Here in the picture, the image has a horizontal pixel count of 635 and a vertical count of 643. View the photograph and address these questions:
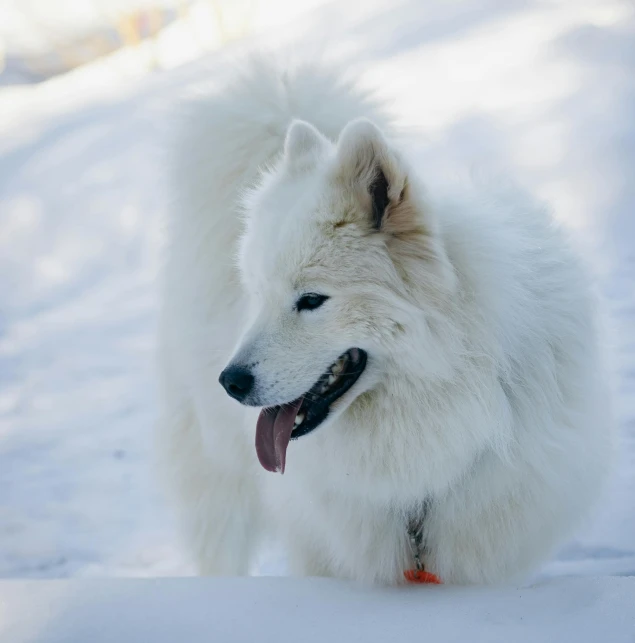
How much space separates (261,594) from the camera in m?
1.83

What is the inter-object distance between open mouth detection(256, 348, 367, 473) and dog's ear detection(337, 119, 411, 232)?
1.21 feet

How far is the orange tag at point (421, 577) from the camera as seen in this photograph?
1.98 metres

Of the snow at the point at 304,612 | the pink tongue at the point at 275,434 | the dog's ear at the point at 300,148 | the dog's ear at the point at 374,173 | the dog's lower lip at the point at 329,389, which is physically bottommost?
the snow at the point at 304,612

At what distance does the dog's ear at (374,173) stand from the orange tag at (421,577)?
1046mm

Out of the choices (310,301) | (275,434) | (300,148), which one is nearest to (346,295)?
(310,301)

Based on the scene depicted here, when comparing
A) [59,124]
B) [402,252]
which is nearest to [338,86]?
[402,252]

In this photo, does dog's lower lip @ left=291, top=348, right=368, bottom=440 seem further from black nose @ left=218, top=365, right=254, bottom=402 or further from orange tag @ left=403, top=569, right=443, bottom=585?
orange tag @ left=403, top=569, right=443, bottom=585

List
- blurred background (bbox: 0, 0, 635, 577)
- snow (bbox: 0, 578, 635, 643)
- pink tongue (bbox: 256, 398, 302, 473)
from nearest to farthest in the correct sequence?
snow (bbox: 0, 578, 635, 643), pink tongue (bbox: 256, 398, 302, 473), blurred background (bbox: 0, 0, 635, 577)

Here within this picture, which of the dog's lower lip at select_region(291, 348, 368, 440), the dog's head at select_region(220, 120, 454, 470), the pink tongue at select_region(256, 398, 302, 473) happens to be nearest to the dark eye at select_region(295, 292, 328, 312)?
the dog's head at select_region(220, 120, 454, 470)

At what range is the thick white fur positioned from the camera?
1.73 metres

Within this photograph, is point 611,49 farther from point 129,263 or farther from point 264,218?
point 264,218

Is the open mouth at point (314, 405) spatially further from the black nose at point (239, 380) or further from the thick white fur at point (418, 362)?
the black nose at point (239, 380)

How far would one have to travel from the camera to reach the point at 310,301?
1768mm

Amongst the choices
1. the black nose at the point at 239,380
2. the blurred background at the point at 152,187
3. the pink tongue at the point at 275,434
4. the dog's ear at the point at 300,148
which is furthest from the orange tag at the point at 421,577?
the dog's ear at the point at 300,148
